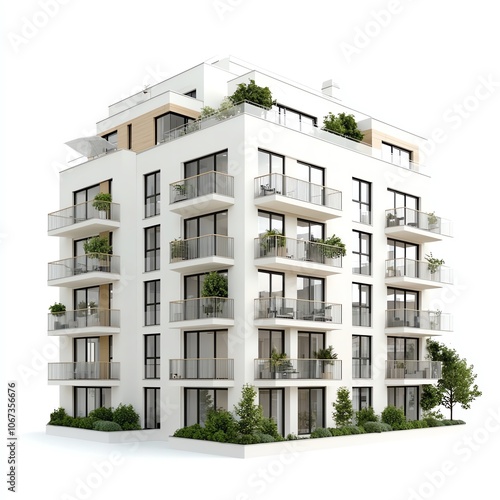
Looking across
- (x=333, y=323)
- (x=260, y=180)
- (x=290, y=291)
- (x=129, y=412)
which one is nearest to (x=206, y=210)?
(x=260, y=180)

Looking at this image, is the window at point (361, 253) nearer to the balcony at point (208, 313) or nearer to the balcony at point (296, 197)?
the balcony at point (296, 197)

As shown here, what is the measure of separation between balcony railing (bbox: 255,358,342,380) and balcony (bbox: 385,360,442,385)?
13.1 feet

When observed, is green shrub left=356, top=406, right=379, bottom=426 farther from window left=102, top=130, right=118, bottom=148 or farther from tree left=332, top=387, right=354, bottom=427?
window left=102, top=130, right=118, bottom=148

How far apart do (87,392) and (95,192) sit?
29.1ft

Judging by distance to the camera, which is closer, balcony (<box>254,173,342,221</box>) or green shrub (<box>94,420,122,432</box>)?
balcony (<box>254,173,342,221</box>)

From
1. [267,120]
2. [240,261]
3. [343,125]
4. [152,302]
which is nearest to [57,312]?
[152,302]

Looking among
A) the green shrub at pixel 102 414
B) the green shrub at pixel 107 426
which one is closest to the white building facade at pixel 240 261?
the green shrub at pixel 102 414

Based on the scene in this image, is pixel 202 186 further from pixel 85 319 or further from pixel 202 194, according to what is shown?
pixel 85 319

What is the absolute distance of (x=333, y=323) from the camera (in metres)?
29.4

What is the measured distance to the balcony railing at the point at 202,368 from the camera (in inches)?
1061

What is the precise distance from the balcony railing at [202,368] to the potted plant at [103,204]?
7352 mm

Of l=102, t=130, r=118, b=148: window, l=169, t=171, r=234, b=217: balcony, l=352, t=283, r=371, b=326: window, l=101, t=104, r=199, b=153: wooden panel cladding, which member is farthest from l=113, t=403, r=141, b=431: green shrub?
l=102, t=130, r=118, b=148: window

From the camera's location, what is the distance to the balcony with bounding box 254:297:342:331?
2698 centimetres

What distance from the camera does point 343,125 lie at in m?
33.4
